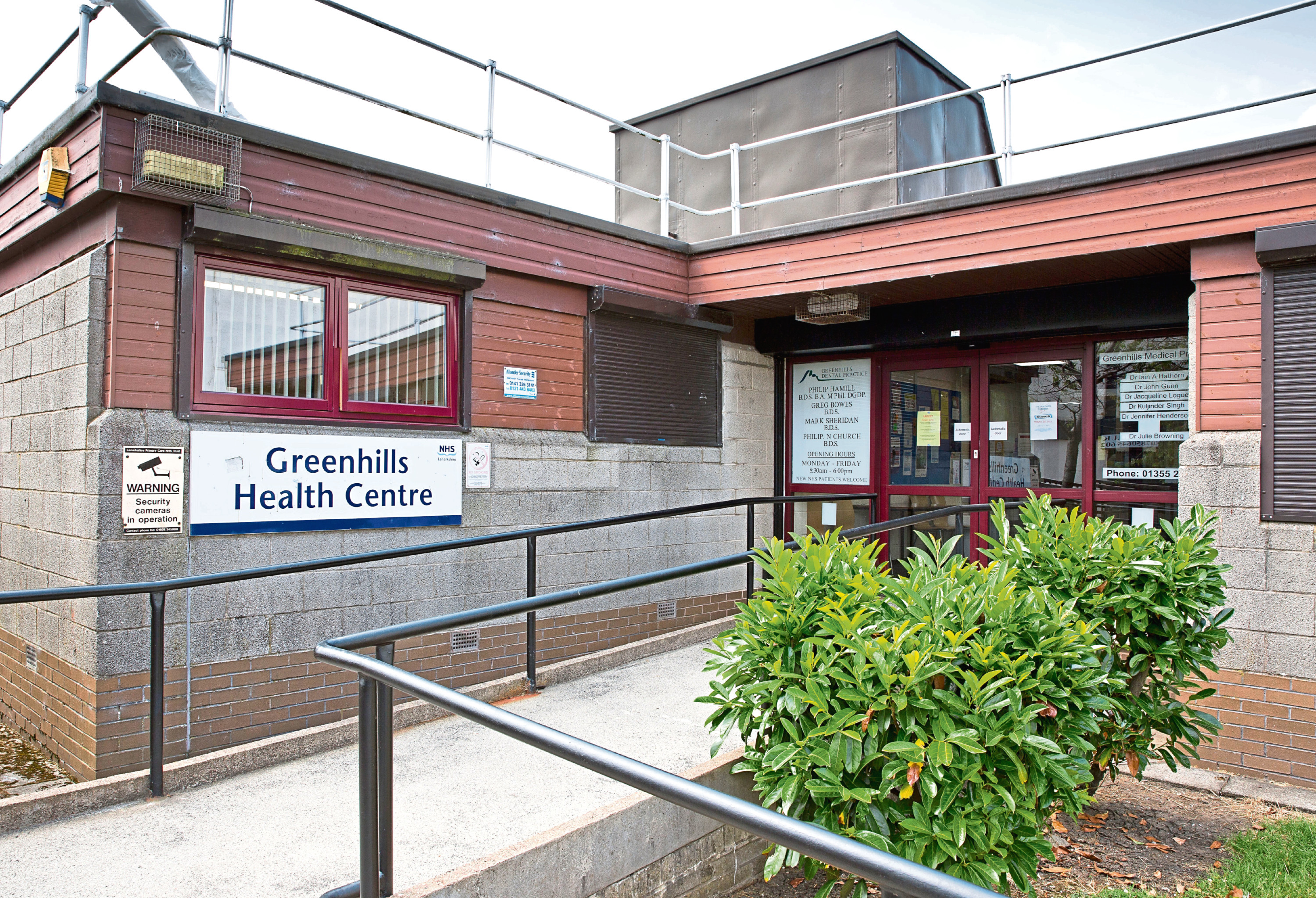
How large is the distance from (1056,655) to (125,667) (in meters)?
4.26

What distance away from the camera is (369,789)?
7.61 feet

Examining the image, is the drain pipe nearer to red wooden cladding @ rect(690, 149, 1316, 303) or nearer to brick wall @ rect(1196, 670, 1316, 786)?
red wooden cladding @ rect(690, 149, 1316, 303)

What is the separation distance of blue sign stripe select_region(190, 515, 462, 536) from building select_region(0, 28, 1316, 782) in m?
0.02

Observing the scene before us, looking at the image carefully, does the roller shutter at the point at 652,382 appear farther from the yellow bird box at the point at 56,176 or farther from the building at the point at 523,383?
the yellow bird box at the point at 56,176

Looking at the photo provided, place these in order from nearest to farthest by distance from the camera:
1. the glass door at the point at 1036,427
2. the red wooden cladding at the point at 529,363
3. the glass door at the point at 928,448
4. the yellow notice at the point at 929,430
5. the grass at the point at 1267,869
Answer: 1. the grass at the point at 1267,869
2. the red wooden cladding at the point at 529,363
3. the glass door at the point at 1036,427
4. the glass door at the point at 928,448
5. the yellow notice at the point at 929,430

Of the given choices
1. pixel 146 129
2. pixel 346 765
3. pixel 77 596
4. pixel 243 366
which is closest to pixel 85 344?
pixel 243 366

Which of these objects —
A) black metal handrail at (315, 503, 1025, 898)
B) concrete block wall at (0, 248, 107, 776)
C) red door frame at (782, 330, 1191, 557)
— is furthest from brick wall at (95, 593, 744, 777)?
red door frame at (782, 330, 1191, 557)

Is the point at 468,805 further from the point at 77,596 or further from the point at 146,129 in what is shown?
the point at 146,129

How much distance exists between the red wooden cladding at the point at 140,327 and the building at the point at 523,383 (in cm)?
2

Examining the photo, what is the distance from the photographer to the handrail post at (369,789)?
226cm

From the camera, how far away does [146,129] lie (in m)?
4.50

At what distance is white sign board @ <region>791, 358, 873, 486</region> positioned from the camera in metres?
7.86

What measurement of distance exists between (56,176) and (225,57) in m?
1.08

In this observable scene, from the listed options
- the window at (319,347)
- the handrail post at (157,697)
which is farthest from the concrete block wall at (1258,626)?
the handrail post at (157,697)
